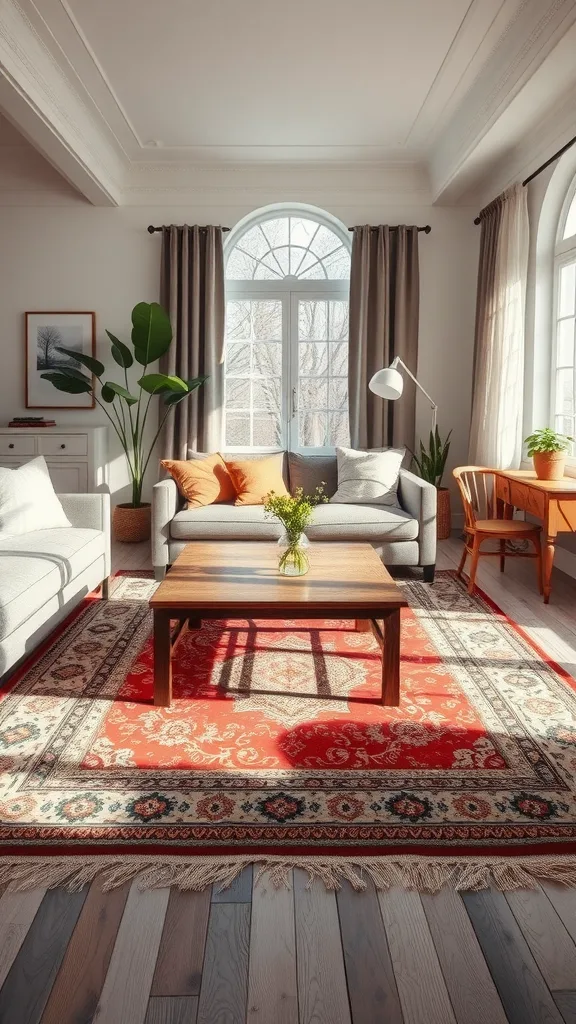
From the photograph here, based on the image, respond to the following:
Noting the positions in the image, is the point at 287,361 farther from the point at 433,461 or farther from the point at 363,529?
the point at 363,529

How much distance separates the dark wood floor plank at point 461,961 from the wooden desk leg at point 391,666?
1.07 meters

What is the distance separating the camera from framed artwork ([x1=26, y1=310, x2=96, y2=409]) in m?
6.23

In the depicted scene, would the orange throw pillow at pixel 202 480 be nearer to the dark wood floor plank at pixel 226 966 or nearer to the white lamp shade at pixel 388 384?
the white lamp shade at pixel 388 384

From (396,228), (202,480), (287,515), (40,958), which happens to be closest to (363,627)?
(287,515)

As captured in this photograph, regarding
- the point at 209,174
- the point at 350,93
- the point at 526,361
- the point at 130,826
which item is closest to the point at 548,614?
the point at 526,361

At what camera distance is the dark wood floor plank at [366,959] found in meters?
1.40

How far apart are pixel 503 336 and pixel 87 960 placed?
477cm

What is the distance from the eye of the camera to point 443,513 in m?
6.00

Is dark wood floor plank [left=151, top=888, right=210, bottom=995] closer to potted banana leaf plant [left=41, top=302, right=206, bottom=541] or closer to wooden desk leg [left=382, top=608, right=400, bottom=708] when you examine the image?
wooden desk leg [left=382, top=608, right=400, bottom=708]

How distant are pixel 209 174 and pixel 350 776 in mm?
5275

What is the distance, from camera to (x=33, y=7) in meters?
3.60

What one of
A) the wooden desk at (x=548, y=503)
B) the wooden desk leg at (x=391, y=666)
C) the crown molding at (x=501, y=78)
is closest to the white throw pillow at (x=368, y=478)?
the wooden desk at (x=548, y=503)

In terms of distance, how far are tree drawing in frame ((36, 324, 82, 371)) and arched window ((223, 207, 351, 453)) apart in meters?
1.29

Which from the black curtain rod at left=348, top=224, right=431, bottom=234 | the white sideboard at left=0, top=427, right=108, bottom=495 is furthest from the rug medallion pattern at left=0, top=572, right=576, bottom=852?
the black curtain rod at left=348, top=224, right=431, bottom=234
